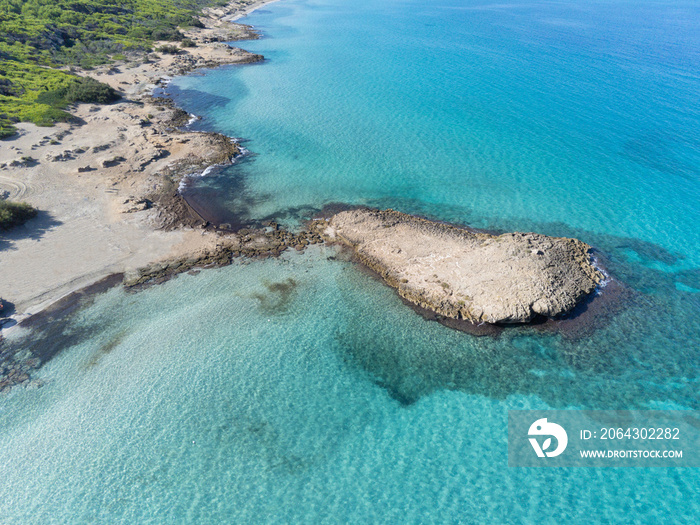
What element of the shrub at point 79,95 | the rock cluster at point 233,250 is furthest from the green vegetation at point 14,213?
the shrub at point 79,95

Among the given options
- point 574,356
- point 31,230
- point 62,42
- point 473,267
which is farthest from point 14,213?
point 62,42

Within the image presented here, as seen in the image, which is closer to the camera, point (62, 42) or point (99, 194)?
point (99, 194)

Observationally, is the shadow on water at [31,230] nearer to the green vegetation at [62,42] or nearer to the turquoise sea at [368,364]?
the turquoise sea at [368,364]

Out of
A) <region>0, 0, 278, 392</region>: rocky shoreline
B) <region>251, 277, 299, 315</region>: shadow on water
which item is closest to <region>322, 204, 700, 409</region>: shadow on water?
<region>251, 277, 299, 315</region>: shadow on water

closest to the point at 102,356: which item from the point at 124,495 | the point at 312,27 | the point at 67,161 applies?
the point at 124,495

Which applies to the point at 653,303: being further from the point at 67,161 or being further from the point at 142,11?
the point at 142,11

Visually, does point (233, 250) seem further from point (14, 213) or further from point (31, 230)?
point (14, 213)

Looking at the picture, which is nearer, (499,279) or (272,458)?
(272,458)
